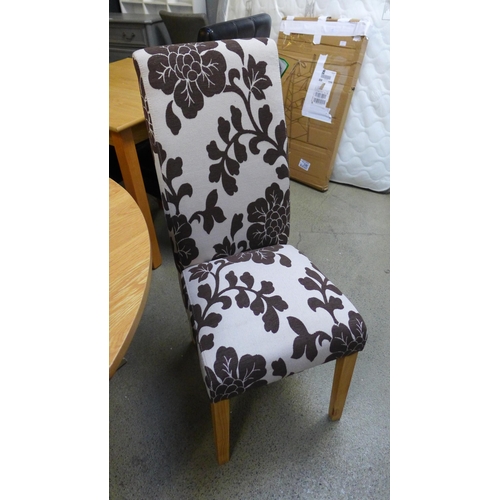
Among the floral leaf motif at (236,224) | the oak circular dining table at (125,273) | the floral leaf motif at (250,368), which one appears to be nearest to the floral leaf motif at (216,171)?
the floral leaf motif at (236,224)

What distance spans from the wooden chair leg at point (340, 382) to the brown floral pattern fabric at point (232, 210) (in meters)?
0.07

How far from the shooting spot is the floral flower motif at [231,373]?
774mm

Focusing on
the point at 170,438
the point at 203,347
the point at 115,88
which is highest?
the point at 115,88

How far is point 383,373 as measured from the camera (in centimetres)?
126

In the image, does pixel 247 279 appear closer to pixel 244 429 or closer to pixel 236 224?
pixel 236 224

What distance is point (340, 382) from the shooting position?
1.00 meters

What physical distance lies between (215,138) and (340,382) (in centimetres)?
76

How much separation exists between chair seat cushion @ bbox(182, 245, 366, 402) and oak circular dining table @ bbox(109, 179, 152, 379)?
292mm

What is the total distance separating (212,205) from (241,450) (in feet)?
2.44

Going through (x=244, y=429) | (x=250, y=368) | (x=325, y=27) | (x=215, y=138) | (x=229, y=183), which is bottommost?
(x=244, y=429)

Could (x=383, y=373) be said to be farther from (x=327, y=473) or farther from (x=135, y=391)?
(x=135, y=391)

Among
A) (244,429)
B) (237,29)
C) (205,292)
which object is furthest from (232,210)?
(237,29)

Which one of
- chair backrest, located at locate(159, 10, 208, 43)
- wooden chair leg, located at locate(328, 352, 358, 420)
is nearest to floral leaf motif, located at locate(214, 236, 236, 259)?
wooden chair leg, located at locate(328, 352, 358, 420)

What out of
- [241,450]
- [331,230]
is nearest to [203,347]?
[241,450]
